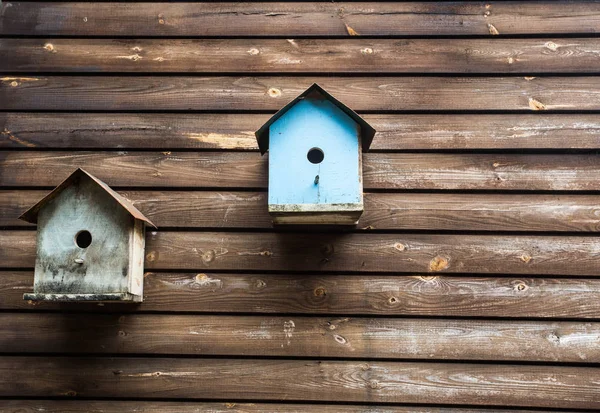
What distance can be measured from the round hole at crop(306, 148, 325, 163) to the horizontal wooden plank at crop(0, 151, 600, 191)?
0.32 meters

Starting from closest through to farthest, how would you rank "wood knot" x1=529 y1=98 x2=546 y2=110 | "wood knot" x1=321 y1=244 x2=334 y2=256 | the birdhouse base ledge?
the birdhouse base ledge < "wood knot" x1=321 y1=244 x2=334 y2=256 < "wood knot" x1=529 y1=98 x2=546 y2=110

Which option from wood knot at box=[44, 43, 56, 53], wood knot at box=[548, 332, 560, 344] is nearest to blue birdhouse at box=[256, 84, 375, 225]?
wood knot at box=[548, 332, 560, 344]

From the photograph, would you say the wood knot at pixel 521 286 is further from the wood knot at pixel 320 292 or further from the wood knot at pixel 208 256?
the wood knot at pixel 208 256

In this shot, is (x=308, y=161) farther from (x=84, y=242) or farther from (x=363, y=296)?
(x=84, y=242)

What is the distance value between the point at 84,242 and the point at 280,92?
3.29 ft

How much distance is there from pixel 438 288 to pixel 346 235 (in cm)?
42

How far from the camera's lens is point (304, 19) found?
230cm

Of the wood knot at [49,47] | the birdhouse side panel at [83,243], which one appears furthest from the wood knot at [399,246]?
the wood knot at [49,47]

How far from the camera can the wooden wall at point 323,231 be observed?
204 cm

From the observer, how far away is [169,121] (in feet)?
7.38

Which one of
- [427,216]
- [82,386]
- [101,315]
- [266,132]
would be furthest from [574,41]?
[82,386]

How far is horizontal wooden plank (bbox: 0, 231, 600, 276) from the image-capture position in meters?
2.10

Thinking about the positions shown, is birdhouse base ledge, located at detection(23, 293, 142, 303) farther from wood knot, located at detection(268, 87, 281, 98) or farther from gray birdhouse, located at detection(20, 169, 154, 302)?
wood knot, located at detection(268, 87, 281, 98)

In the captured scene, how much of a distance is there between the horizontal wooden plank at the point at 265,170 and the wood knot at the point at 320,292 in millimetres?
465
